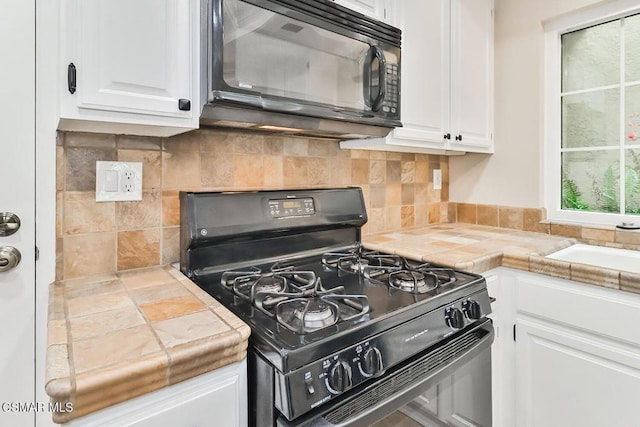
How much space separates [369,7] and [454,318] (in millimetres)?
1190

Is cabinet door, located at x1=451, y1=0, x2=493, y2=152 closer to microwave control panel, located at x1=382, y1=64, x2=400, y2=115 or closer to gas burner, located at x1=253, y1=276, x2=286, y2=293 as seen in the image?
microwave control panel, located at x1=382, y1=64, x2=400, y2=115

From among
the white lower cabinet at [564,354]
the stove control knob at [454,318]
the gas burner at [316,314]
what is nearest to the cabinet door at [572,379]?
the white lower cabinet at [564,354]

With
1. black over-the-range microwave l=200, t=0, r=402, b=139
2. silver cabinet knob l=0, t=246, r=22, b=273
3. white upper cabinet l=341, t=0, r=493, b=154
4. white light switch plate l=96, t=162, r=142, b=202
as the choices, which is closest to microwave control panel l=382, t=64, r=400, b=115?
black over-the-range microwave l=200, t=0, r=402, b=139

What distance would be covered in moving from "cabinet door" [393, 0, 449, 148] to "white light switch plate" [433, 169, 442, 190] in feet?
1.67

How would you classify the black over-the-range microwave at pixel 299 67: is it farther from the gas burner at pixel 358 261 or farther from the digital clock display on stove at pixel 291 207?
the gas burner at pixel 358 261

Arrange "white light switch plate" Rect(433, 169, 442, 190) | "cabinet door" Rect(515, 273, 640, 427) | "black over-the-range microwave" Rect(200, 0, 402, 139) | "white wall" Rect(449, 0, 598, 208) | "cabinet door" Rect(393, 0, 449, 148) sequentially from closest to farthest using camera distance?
"black over-the-range microwave" Rect(200, 0, 402, 139), "cabinet door" Rect(515, 273, 640, 427), "cabinet door" Rect(393, 0, 449, 148), "white wall" Rect(449, 0, 598, 208), "white light switch plate" Rect(433, 169, 442, 190)

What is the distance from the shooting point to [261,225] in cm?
129

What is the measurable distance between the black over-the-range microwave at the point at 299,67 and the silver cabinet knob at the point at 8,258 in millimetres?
644

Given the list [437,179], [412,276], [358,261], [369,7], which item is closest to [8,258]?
[358,261]

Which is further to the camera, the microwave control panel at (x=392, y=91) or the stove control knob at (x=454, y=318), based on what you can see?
the microwave control panel at (x=392, y=91)

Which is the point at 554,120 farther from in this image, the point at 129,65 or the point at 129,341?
the point at 129,341

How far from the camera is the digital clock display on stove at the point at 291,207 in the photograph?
1342 millimetres

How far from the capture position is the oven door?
77 cm

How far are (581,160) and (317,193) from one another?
56.2 inches
